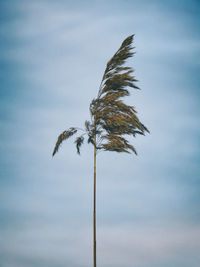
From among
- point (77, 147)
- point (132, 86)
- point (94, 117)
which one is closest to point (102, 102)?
point (94, 117)

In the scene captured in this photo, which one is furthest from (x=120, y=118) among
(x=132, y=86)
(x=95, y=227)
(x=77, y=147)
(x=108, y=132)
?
(x=95, y=227)

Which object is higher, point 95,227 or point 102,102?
point 102,102

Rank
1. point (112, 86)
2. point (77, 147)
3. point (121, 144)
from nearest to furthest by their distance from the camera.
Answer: point (121, 144)
point (112, 86)
point (77, 147)

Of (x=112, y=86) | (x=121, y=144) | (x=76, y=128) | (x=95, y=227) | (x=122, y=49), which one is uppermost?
(x=122, y=49)

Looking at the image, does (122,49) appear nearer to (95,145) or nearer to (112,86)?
(112,86)

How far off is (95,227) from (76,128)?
13.0ft

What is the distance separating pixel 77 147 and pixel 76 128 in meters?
0.97

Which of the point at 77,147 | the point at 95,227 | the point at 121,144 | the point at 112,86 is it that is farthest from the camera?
the point at 77,147

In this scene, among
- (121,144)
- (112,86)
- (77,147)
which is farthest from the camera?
(77,147)

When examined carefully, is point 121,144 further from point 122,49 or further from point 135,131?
point 122,49

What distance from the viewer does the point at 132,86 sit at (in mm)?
12367

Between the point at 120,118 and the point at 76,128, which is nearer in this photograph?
the point at 120,118

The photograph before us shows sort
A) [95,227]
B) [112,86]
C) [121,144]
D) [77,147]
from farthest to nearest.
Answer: [77,147] < [112,86] < [121,144] < [95,227]

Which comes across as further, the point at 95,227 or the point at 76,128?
the point at 76,128
